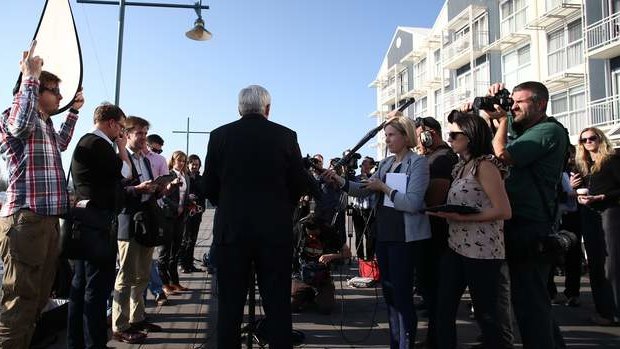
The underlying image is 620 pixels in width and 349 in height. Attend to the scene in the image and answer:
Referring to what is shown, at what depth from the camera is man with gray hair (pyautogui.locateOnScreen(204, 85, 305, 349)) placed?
2.89m

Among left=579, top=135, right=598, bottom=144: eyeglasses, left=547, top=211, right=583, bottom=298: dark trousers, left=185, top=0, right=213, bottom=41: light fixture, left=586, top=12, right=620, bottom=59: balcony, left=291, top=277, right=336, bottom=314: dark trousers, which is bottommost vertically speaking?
left=291, top=277, right=336, bottom=314: dark trousers

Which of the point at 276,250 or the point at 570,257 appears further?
the point at 570,257

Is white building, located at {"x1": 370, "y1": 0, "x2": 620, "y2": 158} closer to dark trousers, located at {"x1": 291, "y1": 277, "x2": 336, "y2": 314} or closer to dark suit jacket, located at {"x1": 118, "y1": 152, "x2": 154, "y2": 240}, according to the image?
dark trousers, located at {"x1": 291, "y1": 277, "x2": 336, "y2": 314}

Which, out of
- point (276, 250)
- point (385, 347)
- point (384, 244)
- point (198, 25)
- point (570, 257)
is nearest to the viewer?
point (276, 250)

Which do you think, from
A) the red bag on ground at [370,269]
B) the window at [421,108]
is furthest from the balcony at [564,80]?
the red bag on ground at [370,269]

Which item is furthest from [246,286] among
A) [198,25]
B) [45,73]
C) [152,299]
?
[198,25]

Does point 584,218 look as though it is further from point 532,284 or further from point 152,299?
point 152,299

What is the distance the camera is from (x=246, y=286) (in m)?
3.03

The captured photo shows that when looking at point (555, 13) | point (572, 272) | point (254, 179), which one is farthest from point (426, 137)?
point (555, 13)

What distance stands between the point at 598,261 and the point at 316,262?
10.4 feet

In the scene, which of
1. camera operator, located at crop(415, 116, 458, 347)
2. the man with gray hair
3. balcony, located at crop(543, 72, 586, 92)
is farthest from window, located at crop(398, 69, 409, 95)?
the man with gray hair

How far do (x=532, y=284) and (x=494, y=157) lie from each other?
2.90 ft

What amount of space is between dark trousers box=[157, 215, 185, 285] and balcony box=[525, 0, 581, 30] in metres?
20.6

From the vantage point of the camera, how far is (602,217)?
5.07m
